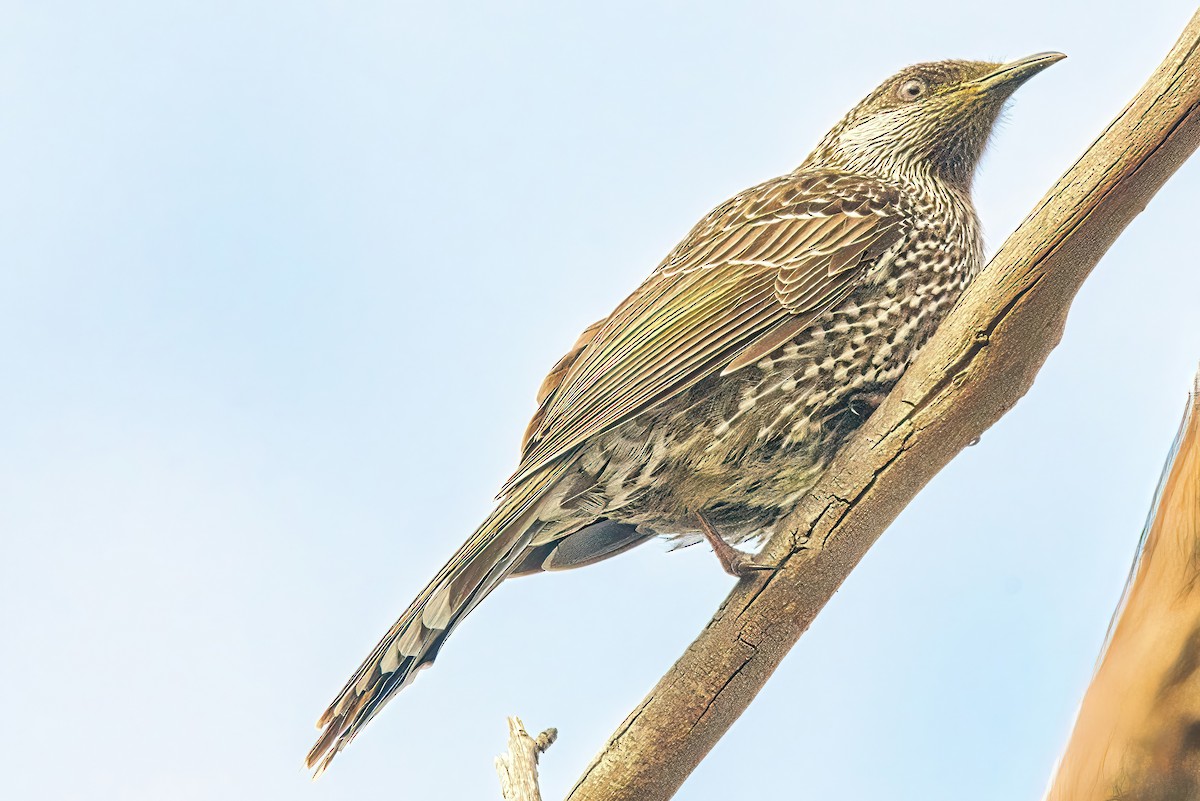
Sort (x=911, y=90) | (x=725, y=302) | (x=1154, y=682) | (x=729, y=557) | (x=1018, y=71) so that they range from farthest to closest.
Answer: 1. (x=911, y=90)
2. (x=1018, y=71)
3. (x=725, y=302)
4. (x=729, y=557)
5. (x=1154, y=682)

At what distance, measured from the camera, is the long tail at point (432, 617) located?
8.35ft

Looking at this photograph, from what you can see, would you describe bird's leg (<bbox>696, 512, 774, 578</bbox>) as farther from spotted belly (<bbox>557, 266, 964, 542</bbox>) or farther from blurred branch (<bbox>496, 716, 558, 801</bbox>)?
blurred branch (<bbox>496, 716, 558, 801</bbox>)

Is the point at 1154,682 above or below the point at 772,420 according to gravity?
below

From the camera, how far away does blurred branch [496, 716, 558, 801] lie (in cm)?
253

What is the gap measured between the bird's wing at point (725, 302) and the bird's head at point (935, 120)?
0.82 feet

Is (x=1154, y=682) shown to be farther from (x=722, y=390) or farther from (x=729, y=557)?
(x=722, y=390)

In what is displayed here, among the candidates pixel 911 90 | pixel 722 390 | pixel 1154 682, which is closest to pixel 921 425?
pixel 722 390

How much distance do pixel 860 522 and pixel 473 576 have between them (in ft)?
2.72

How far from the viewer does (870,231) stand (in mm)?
2736

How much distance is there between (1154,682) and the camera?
1.69 m

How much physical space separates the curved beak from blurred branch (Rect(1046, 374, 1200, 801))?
1.40 meters

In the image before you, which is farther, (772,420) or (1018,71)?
(1018,71)

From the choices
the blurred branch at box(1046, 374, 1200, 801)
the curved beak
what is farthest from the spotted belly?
the blurred branch at box(1046, 374, 1200, 801)

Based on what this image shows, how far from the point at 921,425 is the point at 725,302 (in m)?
0.52
